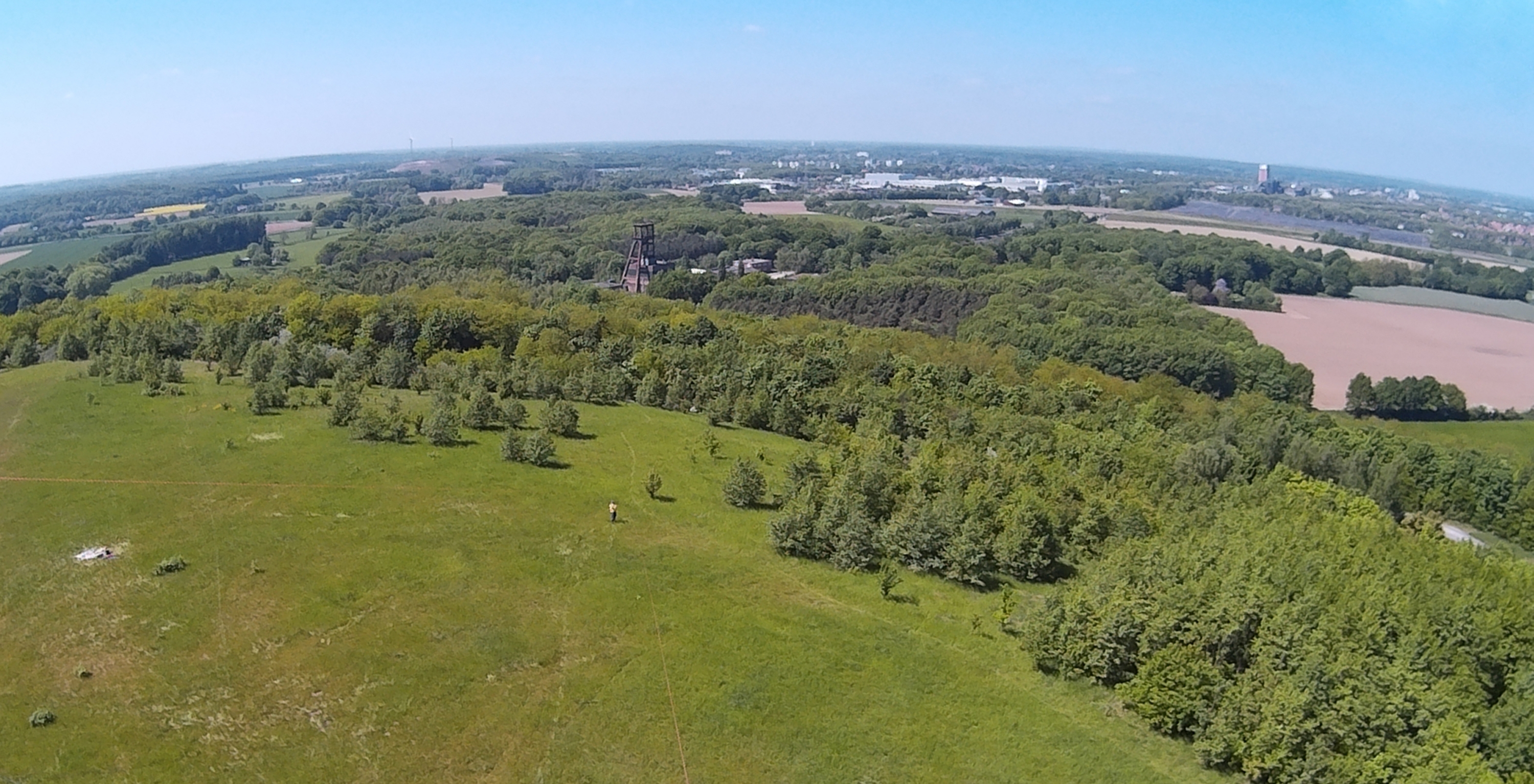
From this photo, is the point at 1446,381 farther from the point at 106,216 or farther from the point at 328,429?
the point at 106,216

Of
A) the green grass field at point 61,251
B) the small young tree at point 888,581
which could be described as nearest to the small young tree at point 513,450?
the small young tree at point 888,581

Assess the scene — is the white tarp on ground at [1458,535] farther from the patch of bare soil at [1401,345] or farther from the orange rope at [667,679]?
the orange rope at [667,679]

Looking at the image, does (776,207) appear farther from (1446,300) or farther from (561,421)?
(561,421)

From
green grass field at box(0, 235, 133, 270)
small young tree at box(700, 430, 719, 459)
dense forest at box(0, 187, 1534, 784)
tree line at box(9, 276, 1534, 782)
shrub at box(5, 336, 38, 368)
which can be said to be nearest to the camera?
tree line at box(9, 276, 1534, 782)

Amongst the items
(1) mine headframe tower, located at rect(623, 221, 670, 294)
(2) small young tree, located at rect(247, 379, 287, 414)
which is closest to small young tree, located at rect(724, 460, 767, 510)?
(2) small young tree, located at rect(247, 379, 287, 414)

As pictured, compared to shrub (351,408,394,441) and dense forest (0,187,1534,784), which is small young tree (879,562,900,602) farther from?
shrub (351,408,394,441)

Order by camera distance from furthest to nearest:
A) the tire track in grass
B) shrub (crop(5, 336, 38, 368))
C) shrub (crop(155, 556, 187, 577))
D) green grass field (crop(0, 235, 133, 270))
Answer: green grass field (crop(0, 235, 133, 270)) → shrub (crop(5, 336, 38, 368)) → the tire track in grass → shrub (crop(155, 556, 187, 577))

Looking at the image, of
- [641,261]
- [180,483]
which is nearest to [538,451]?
[180,483]

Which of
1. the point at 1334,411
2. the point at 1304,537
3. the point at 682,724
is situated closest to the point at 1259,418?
the point at 1334,411
